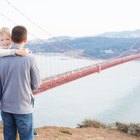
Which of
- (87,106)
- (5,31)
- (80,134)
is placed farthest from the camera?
(87,106)

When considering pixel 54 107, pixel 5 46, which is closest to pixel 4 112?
pixel 5 46

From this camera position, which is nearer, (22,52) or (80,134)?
(22,52)

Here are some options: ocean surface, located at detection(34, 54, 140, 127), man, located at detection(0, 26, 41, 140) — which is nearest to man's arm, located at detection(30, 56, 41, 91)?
man, located at detection(0, 26, 41, 140)

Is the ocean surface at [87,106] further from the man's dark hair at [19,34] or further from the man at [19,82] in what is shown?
the man's dark hair at [19,34]

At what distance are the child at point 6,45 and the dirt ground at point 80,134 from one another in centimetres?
293

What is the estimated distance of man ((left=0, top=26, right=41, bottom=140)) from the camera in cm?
281

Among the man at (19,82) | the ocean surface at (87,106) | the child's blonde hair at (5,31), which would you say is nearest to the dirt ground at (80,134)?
the man at (19,82)

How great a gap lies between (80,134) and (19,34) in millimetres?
3733

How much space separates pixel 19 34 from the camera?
9.13 ft

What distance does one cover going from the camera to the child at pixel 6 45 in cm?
278

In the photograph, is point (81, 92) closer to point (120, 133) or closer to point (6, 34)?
point (120, 133)

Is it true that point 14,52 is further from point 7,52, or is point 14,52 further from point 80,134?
point 80,134

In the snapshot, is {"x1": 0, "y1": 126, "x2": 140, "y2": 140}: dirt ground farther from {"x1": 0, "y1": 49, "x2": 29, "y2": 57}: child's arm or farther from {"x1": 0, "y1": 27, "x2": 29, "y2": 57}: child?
{"x1": 0, "y1": 49, "x2": 29, "y2": 57}: child's arm

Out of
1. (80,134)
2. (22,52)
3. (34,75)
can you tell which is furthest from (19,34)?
(80,134)
